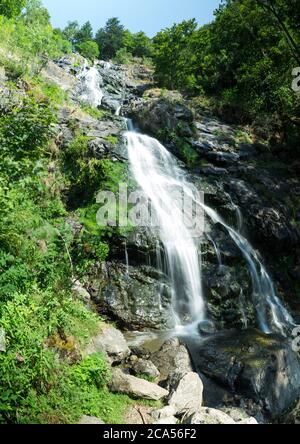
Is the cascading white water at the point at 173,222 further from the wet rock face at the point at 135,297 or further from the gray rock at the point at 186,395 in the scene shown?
the gray rock at the point at 186,395

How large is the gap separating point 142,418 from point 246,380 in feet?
7.54

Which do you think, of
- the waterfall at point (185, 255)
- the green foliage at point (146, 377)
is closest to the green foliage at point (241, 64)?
the waterfall at point (185, 255)

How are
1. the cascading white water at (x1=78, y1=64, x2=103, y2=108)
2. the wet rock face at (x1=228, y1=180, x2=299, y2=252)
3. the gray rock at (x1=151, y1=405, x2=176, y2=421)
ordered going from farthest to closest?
the cascading white water at (x1=78, y1=64, x2=103, y2=108)
the wet rock face at (x1=228, y1=180, x2=299, y2=252)
the gray rock at (x1=151, y1=405, x2=176, y2=421)

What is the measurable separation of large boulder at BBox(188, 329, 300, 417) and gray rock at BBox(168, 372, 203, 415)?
1.00 meters

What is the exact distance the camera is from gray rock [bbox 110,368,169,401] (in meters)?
5.79

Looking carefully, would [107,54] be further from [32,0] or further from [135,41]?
[32,0]

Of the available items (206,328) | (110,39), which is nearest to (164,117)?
(206,328)

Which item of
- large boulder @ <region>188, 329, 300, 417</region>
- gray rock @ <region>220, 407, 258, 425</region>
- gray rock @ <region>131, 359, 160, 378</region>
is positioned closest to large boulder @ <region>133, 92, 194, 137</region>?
large boulder @ <region>188, 329, 300, 417</region>

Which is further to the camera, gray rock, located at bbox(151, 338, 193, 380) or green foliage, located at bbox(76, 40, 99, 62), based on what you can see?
green foliage, located at bbox(76, 40, 99, 62)

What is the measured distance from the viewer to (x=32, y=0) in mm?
25141

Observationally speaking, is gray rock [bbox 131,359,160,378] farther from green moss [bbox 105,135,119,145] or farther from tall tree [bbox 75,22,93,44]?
tall tree [bbox 75,22,93,44]

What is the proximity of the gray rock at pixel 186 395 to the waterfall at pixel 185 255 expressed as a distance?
312 cm

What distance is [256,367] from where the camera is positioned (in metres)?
6.77
